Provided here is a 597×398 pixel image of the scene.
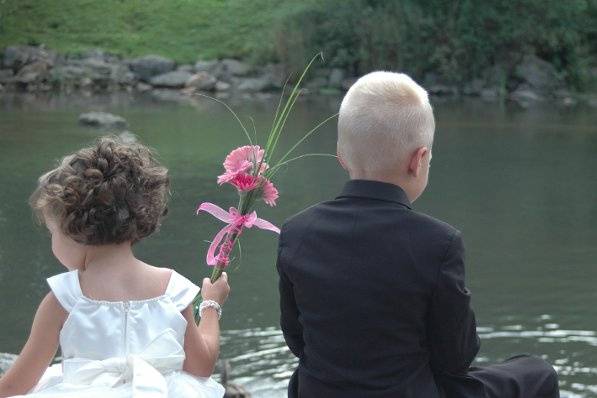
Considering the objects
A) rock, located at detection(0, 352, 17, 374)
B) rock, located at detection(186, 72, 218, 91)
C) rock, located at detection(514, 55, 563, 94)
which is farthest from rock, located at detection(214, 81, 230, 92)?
rock, located at detection(0, 352, 17, 374)

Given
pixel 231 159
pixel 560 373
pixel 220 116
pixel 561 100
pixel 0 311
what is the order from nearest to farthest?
1. pixel 231 159
2. pixel 560 373
3. pixel 0 311
4. pixel 220 116
5. pixel 561 100

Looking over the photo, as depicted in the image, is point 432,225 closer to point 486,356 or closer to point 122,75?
point 486,356

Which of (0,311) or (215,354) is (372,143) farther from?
(0,311)

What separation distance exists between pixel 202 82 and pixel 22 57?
4.43 meters

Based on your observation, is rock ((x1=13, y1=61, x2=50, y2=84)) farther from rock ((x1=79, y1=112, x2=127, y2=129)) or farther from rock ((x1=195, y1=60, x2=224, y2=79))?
rock ((x1=79, y1=112, x2=127, y2=129))

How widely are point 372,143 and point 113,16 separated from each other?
28.5m

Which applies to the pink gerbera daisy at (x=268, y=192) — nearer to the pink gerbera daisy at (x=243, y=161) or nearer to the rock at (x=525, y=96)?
the pink gerbera daisy at (x=243, y=161)

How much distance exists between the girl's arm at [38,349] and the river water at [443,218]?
8.27 feet

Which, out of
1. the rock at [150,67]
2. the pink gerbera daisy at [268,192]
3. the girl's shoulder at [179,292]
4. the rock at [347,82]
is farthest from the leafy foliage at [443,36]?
the girl's shoulder at [179,292]

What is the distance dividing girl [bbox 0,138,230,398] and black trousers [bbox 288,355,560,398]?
0.35m

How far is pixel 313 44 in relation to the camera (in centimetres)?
2739

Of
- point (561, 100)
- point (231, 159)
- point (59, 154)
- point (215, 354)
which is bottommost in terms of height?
point (561, 100)

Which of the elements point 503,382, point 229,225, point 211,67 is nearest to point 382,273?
point 503,382

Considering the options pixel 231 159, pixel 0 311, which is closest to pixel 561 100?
pixel 0 311
